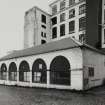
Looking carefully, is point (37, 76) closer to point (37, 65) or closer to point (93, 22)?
point (37, 65)

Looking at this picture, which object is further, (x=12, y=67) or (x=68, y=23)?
(x=68, y=23)

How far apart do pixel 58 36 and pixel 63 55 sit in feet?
73.1

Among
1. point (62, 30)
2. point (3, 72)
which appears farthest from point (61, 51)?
point (62, 30)

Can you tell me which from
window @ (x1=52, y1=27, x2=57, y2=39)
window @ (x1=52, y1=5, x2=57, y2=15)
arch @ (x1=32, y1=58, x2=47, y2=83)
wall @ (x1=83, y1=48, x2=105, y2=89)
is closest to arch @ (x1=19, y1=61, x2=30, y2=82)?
arch @ (x1=32, y1=58, x2=47, y2=83)

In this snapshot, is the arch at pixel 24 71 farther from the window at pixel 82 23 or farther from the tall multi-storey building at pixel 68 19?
the window at pixel 82 23

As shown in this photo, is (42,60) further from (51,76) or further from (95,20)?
(95,20)

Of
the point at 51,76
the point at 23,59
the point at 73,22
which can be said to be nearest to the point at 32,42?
the point at 73,22

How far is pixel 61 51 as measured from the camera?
59.7ft

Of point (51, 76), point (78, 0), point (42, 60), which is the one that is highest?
point (78, 0)

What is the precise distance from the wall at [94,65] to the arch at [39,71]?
6506 mm

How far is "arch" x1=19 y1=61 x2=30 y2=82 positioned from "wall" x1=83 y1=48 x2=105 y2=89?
34.9 feet

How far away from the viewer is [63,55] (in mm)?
17953

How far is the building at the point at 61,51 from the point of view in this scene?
56.0 ft

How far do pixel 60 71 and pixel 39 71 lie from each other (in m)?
4.32
